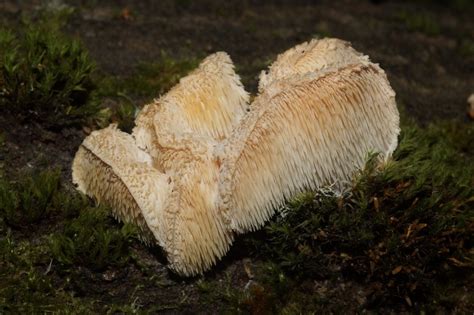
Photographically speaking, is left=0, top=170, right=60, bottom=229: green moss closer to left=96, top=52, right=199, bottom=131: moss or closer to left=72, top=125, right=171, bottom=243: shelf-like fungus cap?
left=72, top=125, right=171, bottom=243: shelf-like fungus cap

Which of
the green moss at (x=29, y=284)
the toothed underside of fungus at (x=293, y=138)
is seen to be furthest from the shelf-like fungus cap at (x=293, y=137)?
the green moss at (x=29, y=284)

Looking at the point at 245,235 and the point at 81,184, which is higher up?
the point at 81,184

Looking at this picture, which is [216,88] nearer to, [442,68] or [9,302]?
[9,302]

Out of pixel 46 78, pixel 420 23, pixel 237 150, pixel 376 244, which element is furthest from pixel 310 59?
pixel 420 23

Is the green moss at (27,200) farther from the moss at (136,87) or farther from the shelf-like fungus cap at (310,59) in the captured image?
the shelf-like fungus cap at (310,59)

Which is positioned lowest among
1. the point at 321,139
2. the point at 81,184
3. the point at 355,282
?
the point at 355,282

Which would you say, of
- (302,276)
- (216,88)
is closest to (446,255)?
(302,276)

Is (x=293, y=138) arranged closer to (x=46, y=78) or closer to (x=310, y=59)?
(x=310, y=59)
